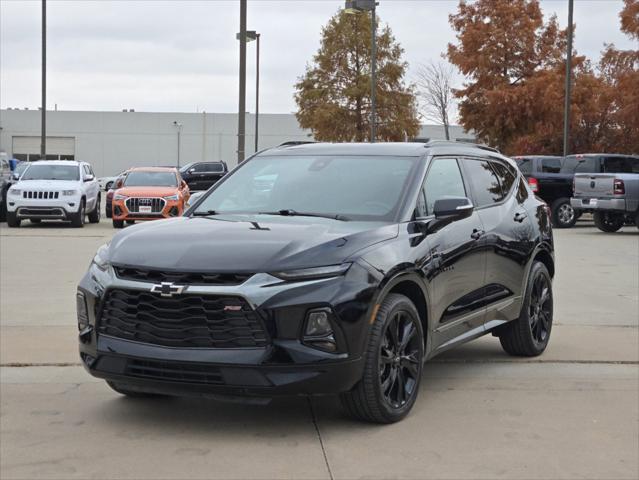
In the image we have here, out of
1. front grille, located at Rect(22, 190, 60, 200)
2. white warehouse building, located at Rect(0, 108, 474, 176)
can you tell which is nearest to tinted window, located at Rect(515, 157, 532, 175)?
front grille, located at Rect(22, 190, 60, 200)

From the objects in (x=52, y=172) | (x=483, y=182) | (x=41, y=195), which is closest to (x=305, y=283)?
(x=483, y=182)

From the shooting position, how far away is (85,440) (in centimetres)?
562

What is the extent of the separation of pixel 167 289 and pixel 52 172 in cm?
2083

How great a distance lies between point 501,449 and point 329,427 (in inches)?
Answer: 39.7

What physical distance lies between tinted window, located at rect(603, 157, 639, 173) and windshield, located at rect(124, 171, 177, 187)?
35.9 feet

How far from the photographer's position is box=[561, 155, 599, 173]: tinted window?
25500 mm

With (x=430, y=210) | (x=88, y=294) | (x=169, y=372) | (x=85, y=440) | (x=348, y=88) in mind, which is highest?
(x=348, y=88)

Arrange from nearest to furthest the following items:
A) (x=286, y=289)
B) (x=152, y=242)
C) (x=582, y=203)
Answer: (x=286, y=289)
(x=152, y=242)
(x=582, y=203)

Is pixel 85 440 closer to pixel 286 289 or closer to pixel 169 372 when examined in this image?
pixel 169 372

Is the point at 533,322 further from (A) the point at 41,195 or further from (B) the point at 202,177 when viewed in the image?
(B) the point at 202,177

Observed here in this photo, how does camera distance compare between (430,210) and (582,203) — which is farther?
(582,203)

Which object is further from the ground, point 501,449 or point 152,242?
point 152,242

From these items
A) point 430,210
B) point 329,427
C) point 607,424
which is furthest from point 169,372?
point 607,424

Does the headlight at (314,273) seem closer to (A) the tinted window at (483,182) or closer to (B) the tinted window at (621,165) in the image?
(A) the tinted window at (483,182)
